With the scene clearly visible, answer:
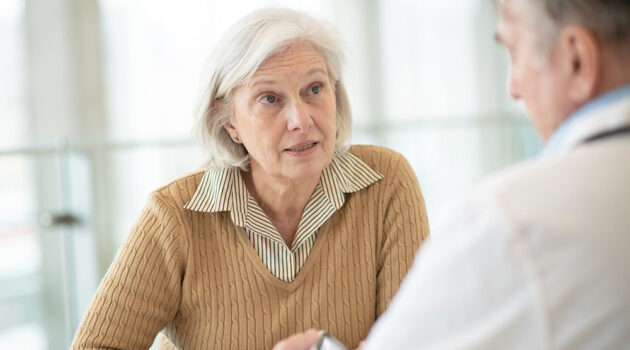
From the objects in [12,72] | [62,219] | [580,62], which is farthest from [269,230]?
[12,72]

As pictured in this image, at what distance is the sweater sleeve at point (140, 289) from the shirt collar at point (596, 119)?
108cm

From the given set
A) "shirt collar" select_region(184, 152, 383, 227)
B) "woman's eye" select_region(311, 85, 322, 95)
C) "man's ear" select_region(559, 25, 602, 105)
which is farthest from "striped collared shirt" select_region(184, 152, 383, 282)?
"man's ear" select_region(559, 25, 602, 105)

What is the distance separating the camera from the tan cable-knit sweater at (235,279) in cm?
163

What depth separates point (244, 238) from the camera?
1.73 meters

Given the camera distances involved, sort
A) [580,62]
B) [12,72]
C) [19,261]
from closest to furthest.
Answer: [580,62]
[19,261]
[12,72]

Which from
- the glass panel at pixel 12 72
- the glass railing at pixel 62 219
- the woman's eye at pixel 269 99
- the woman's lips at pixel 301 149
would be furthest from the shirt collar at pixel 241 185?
the glass panel at pixel 12 72

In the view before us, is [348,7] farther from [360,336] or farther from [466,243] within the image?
[466,243]

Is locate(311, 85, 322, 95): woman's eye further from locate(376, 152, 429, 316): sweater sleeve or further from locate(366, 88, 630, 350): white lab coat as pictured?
locate(366, 88, 630, 350): white lab coat

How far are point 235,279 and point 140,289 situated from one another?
0.23 meters

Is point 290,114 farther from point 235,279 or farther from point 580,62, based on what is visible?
point 580,62

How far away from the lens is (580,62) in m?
0.81

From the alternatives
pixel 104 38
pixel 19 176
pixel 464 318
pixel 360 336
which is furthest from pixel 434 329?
pixel 104 38

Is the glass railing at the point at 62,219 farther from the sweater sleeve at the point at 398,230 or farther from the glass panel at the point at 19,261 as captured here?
the sweater sleeve at the point at 398,230

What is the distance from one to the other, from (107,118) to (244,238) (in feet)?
5.31
